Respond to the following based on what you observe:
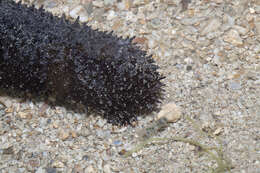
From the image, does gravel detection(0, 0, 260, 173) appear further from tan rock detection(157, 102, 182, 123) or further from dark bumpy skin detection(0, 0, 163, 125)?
dark bumpy skin detection(0, 0, 163, 125)

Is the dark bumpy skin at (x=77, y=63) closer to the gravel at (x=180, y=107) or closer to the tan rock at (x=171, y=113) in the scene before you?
the tan rock at (x=171, y=113)

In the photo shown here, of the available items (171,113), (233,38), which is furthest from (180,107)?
(233,38)

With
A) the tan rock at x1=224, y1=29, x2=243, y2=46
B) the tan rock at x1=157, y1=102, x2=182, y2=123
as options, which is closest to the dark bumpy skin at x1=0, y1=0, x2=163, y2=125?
the tan rock at x1=157, y1=102, x2=182, y2=123

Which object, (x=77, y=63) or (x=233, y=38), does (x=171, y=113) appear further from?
(x=233, y=38)

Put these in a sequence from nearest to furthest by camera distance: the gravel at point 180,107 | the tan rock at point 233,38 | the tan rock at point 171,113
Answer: the gravel at point 180,107 < the tan rock at point 171,113 < the tan rock at point 233,38

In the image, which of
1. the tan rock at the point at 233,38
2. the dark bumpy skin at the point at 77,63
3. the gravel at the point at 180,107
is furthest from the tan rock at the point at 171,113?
the tan rock at the point at 233,38
